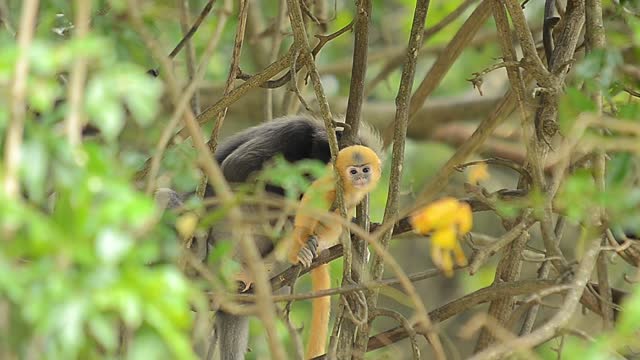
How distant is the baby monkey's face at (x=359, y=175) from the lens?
3.30 metres

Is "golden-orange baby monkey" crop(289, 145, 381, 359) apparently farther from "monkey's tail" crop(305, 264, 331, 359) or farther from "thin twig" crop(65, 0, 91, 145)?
"thin twig" crop(65, 0, 91, 145)

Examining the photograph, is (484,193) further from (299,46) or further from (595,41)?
(299,46)

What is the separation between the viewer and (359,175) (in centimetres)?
334

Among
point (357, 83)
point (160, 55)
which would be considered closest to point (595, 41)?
point (357, 83)

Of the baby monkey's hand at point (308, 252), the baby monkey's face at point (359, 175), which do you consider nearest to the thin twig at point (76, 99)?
the baby monkey's hand at point (308, 252)

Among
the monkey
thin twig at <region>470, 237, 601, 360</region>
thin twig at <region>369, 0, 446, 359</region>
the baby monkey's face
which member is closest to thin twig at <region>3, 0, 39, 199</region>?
thin twig at <region>470, 237, 601, 360</region>

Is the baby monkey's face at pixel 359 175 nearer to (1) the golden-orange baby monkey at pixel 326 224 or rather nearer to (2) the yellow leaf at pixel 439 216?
(1) the golden-orange baby monkey at pixel 326 224

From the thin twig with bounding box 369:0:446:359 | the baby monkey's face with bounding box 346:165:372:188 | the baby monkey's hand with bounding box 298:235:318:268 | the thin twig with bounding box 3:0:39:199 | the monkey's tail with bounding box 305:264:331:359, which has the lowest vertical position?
the monkey's tail with bounding box 305:264:331:359

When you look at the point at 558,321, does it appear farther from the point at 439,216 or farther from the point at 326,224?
the point at 326,224

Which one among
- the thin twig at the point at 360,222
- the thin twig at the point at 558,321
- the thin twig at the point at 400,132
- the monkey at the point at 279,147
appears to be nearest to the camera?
the thin twig at the point at 558,321

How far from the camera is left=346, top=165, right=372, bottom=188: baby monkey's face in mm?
3301

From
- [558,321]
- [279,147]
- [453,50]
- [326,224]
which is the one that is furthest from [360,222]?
[279,147]

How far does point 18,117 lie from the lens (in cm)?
133

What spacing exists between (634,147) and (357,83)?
1.50 metres
